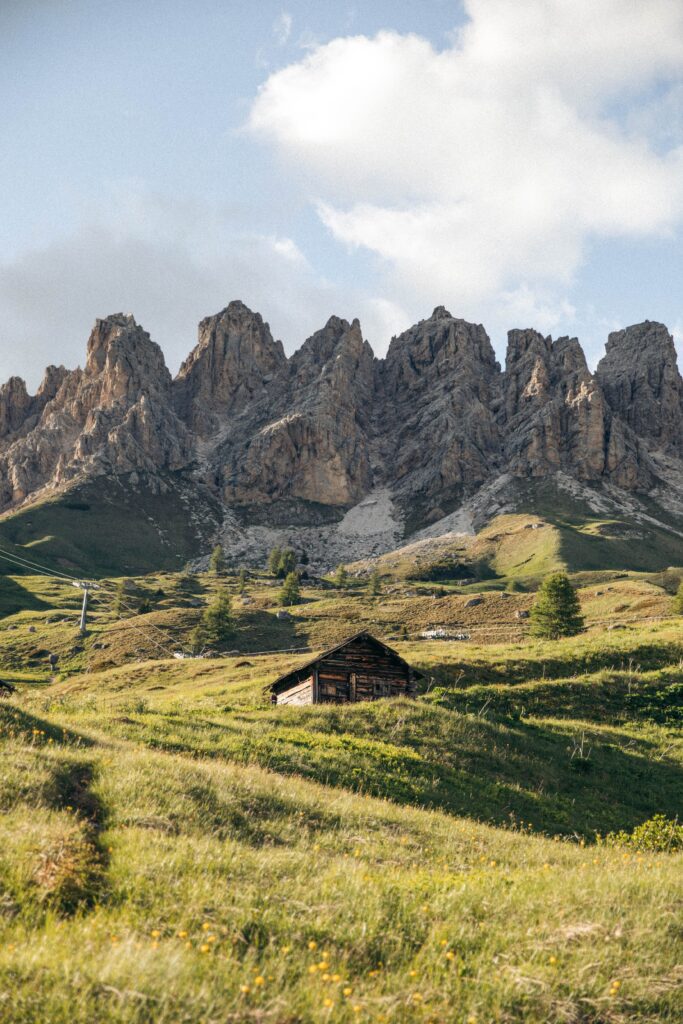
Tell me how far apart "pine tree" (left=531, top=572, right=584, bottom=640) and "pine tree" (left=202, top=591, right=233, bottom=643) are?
4007 cm

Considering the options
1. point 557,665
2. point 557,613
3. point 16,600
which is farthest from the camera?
point 16,600

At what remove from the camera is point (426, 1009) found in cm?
650

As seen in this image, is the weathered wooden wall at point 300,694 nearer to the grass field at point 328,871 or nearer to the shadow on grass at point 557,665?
the grass field at point 328,871

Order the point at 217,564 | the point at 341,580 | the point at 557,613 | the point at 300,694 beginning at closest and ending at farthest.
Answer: the point at 300,694, the point at 557,613, the point at 341,580, the point at 217,564

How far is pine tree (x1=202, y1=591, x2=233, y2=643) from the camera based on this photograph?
8669 cm

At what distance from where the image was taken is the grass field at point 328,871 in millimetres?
6410

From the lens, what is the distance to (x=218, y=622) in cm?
8788

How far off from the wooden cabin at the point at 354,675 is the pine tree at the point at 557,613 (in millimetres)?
39651

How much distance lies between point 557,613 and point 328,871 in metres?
68.2

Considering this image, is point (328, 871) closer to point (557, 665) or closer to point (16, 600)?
point (557, 665)

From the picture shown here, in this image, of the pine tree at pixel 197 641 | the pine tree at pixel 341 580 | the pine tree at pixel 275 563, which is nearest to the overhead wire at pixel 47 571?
the pine tree at pixel 275 563

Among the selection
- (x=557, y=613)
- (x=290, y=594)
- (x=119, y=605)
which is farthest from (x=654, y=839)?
Answer: (x=119, y=605)

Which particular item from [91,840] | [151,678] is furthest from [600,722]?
[151,678]

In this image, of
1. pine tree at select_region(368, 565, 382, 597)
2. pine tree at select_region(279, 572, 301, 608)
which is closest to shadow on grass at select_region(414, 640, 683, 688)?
pine tree at select_region(279, 572, 301, 608)
